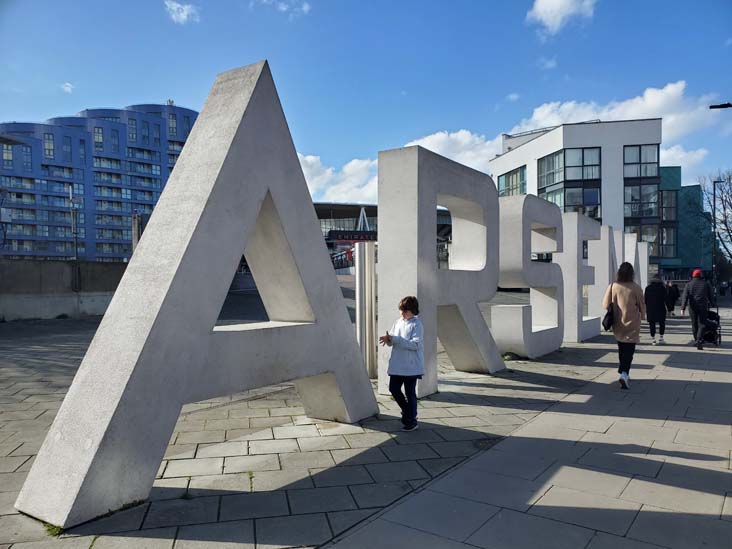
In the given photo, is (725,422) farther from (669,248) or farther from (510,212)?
(669,248)

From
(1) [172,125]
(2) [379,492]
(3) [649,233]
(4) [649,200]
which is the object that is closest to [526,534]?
(2) [379,492]

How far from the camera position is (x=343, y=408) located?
600cm

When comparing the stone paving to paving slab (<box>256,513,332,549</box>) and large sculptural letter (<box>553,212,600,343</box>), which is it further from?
large sculptural letter (<box>553,212,600,343</box>)

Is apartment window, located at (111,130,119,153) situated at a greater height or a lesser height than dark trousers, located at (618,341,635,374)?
greater

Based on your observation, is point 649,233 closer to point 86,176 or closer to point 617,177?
point 617,177

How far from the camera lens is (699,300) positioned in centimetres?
1233

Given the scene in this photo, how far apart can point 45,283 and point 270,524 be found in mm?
18722

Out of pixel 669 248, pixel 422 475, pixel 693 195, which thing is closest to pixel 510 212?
pixel 422 475

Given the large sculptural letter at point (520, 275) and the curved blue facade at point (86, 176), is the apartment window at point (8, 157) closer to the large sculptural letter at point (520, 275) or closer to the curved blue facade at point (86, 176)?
the curved blue facade at point (86, 176)

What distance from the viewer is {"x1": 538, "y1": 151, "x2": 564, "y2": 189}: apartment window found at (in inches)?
1732

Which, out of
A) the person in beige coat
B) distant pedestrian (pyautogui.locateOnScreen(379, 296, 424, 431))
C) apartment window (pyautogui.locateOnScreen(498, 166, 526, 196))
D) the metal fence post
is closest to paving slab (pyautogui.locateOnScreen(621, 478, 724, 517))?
distant pedestrian (pyautogui.locateOnScreen(379, 296, 424, 431))

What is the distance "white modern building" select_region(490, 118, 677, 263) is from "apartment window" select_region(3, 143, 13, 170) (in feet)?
250

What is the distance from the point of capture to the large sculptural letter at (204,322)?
3600 millimetres

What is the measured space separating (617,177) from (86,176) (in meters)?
79.3
